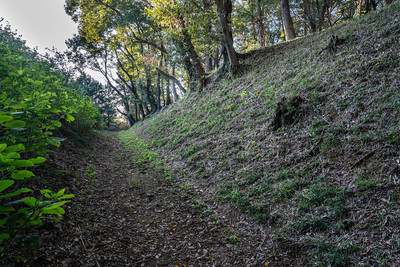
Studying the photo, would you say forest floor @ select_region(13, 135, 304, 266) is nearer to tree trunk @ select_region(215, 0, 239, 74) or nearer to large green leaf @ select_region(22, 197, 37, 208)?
large green leaf @ select_region(22, 197, 37, 208)

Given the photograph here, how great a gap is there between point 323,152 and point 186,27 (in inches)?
425

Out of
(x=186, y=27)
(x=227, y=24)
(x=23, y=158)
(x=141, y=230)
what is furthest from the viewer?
(x=186, y=27)

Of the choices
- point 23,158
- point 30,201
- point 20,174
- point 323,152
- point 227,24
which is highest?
point 227,24

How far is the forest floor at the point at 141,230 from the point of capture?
125 inches

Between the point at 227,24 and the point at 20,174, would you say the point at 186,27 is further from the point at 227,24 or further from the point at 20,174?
the point at 20,174

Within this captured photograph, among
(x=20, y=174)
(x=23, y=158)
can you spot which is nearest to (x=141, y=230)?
(x=23, y=158)

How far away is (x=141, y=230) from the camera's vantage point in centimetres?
418

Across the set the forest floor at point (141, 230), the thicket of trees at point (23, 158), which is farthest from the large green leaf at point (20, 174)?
the forest floor at point (141, 230)

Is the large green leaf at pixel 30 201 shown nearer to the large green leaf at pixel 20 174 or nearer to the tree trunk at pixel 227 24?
the large green leaf at pixel 20 174

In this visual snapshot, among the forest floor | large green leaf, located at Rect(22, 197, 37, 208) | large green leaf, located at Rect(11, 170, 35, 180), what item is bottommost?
the forest floor

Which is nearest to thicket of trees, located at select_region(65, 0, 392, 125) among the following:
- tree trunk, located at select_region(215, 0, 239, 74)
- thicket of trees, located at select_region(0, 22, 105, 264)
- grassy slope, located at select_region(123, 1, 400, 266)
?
tree trunk, located at select_region(215, 0, 239, 74)

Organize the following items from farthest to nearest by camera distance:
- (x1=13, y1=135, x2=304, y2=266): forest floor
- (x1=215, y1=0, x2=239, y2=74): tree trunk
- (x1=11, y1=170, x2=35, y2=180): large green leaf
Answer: (x1=215, y1=0, x2=239, y2=74): tree trunk
(x1=13, y1=135, x2=304, y2=266): forest floor
(x1=11, y1=170, x2=35, y2=180): large green leaf

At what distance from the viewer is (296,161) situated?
4836 millimetres

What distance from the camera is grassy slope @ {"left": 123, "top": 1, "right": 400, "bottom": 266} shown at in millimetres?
3203
